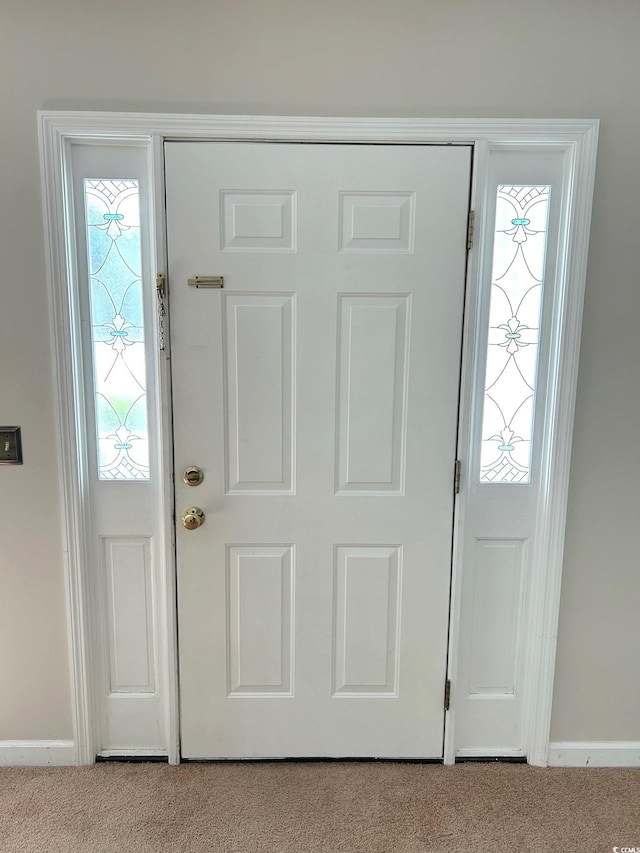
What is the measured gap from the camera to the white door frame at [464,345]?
155cm

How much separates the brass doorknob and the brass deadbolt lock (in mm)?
83

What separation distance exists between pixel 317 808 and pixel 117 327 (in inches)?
62.4

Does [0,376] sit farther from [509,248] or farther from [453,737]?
[453,737]

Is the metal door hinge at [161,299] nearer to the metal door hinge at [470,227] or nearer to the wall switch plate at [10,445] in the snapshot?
the wall switch plate at [10,445]

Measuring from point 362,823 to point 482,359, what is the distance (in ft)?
4.69

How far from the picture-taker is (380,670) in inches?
71.7

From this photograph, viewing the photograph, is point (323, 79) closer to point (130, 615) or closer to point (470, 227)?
point (470, 227)

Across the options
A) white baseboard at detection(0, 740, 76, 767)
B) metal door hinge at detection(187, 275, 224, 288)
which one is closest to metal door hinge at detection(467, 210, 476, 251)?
metal door hinge at detection(187, 275, 224, 288)

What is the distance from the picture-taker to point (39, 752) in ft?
5.98

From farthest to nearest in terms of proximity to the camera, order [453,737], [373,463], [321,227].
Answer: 1. [453,737]
2. [373,463]
3. [321,227]

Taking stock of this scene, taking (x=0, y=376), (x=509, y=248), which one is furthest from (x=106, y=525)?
(x=509, y=248)

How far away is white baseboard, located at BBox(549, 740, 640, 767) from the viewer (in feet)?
6.04

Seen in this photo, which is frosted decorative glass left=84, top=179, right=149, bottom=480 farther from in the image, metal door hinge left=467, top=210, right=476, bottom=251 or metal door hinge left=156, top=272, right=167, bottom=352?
metal door hinge left=467, top=210, right=476, bottom=251

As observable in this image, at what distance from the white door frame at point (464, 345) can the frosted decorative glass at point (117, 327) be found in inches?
2.5
